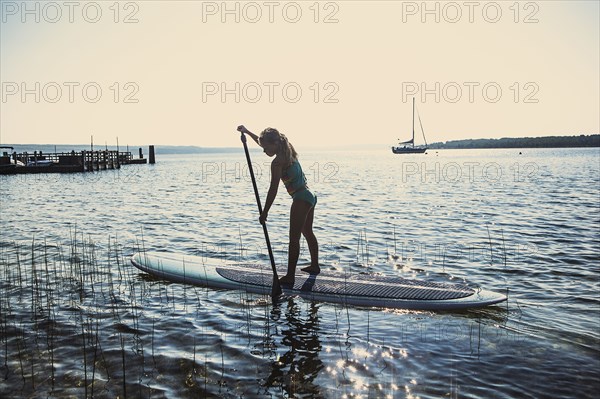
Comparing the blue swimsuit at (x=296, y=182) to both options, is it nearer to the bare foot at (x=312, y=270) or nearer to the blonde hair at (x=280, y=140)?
the blonde hair at (x=280, y=140)

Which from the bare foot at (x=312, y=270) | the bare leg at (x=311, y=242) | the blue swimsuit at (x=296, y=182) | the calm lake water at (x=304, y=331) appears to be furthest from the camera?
the bare foot at (x=312, y=270)

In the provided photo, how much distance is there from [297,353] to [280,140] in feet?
9.28

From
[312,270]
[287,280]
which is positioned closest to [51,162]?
[312,270]

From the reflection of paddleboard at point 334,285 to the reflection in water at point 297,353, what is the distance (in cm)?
40

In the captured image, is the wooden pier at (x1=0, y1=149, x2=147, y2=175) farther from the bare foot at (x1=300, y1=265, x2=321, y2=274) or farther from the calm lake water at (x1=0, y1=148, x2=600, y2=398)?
the bare foot at (x1=300, y1=265, x2=321, y2=274)

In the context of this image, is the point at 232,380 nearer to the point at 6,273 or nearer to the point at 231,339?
the point at 231,339

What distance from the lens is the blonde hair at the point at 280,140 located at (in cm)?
675

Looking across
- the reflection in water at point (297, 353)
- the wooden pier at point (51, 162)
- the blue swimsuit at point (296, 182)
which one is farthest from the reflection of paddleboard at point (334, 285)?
the wooden pier at point (51, 162)

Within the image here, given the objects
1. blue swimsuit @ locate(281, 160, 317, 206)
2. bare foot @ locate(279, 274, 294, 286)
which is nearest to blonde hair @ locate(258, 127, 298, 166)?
blue swimsuit @ locate(281, 160, 317, 206)

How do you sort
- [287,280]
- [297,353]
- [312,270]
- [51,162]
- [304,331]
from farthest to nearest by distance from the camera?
[51,162], [312,270], [287,280], [304,331], [297,353]

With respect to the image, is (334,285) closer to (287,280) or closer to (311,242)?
(287,280)

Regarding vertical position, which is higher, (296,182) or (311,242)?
(296,182)

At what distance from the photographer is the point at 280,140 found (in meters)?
6.77

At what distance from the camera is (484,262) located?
10281mm
